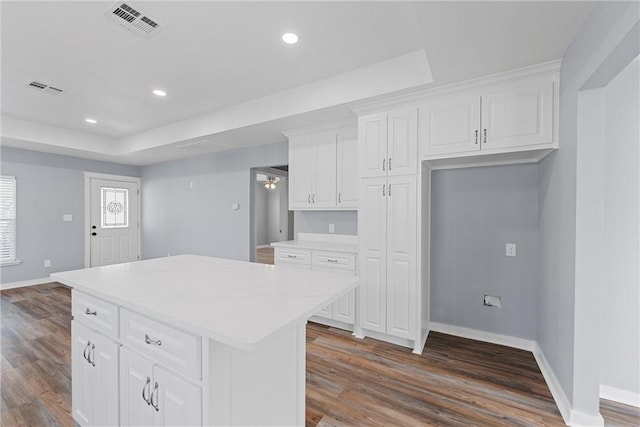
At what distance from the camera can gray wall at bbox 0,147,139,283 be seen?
16.4 feet

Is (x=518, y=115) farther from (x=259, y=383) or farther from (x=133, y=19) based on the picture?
(x=133, y=19)

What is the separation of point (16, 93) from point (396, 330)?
17.0 ft

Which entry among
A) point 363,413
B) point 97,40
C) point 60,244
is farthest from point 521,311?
point 60,244

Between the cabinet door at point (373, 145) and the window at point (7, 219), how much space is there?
6075mm

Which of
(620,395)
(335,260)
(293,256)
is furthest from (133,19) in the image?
(620,395)

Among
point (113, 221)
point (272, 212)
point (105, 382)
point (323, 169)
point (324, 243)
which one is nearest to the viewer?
point (105, 382)

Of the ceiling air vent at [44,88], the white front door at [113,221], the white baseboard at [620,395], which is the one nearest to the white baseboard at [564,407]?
the white baseboard at [620,395]

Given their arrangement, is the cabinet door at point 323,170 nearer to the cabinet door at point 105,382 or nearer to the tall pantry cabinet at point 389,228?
the tall pantry cabinet at point 389,228

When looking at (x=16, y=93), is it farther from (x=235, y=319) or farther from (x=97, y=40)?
(x=235, y=319)

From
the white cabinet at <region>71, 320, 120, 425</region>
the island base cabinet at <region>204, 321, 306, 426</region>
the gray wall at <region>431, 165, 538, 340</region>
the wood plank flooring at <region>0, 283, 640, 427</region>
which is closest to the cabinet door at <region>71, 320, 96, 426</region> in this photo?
the white cabinet at <region>71, 320, 120, 425</region>

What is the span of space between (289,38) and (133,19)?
3.76 ft

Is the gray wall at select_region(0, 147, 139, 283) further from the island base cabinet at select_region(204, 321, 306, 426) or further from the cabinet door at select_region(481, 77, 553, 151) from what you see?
the cabinet door at select_region(481, 77, 553, 151)

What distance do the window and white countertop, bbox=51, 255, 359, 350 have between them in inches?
192

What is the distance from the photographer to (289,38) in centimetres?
231
